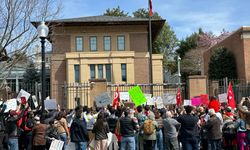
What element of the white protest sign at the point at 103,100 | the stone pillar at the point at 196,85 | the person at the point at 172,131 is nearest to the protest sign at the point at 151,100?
the white protest sign at the point at 103,100

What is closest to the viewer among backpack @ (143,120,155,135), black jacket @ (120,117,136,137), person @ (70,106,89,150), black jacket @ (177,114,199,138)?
black jacket @ (177,114,199,138)

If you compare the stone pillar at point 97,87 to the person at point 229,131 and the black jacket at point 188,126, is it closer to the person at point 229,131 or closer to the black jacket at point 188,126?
the person at point 229,131

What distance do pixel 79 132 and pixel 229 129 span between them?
5112 millimetres

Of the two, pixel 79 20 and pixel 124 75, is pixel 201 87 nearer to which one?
pixel 124 75

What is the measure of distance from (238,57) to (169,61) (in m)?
29.9

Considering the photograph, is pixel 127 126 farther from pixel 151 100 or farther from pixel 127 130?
pixel 151 100

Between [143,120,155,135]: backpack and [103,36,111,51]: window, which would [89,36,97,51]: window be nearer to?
[103,36,111,51]: window

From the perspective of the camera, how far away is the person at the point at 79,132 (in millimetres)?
12734

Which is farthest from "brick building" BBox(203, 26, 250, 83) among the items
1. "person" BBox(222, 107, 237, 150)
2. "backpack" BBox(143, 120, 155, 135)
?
"backpack" BBox(143, 120, 155, 135)

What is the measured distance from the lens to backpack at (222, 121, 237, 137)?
533 inches

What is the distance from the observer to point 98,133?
42.2ft

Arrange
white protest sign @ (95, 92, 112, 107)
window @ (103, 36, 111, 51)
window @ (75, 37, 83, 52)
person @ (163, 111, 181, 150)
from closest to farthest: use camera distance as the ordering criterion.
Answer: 1. person @ (163, 111, 181, 150)
2. white protest sign @ (95, 92, 112, 107)
3. window @ (75, 37, 83, 52)
4. window @ (103, 36, 111, 51)

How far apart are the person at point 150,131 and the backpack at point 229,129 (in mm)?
2402

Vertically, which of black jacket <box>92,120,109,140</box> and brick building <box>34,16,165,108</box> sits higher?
brick building <box>34,16,165,108</box>
